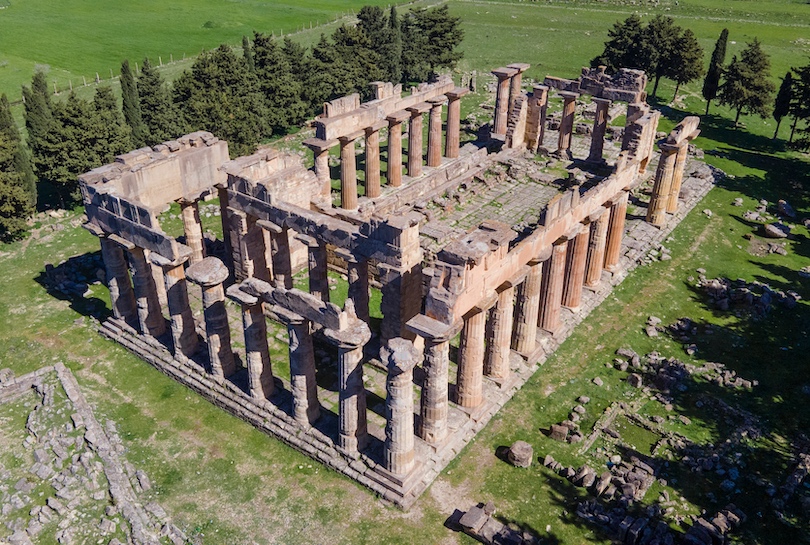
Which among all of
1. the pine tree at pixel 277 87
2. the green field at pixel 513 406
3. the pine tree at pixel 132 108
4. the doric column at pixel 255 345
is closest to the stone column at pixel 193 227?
the green field at pixel 513 406

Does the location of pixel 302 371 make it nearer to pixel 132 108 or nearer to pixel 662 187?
pixel 662 187

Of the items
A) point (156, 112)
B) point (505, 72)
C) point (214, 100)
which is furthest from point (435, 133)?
point (156, 112)

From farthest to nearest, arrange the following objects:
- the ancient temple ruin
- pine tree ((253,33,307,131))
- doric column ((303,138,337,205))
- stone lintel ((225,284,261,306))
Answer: pine tree ((253,33,307,131)), doric column ((303,138,337,205)), stone lintel ((225,284,261,306)), the ancient temple ruin

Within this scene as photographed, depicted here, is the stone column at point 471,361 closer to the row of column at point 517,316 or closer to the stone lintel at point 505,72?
the row of column at point 517,316

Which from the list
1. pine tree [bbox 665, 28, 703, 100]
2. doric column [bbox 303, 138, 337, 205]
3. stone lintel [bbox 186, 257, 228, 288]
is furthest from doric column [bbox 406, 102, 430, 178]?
pine tree [bbox 665, 28, 703, 100]

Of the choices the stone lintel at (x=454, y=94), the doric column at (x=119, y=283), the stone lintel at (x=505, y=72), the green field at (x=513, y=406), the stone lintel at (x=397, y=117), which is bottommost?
the green field at (x=513, y=406)

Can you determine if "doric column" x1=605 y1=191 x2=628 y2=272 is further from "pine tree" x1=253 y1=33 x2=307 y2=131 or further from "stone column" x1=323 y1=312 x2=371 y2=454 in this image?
"pine tree" x1=253 y1=33 x2=307 y2=131

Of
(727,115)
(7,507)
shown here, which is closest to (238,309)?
(7,507)
